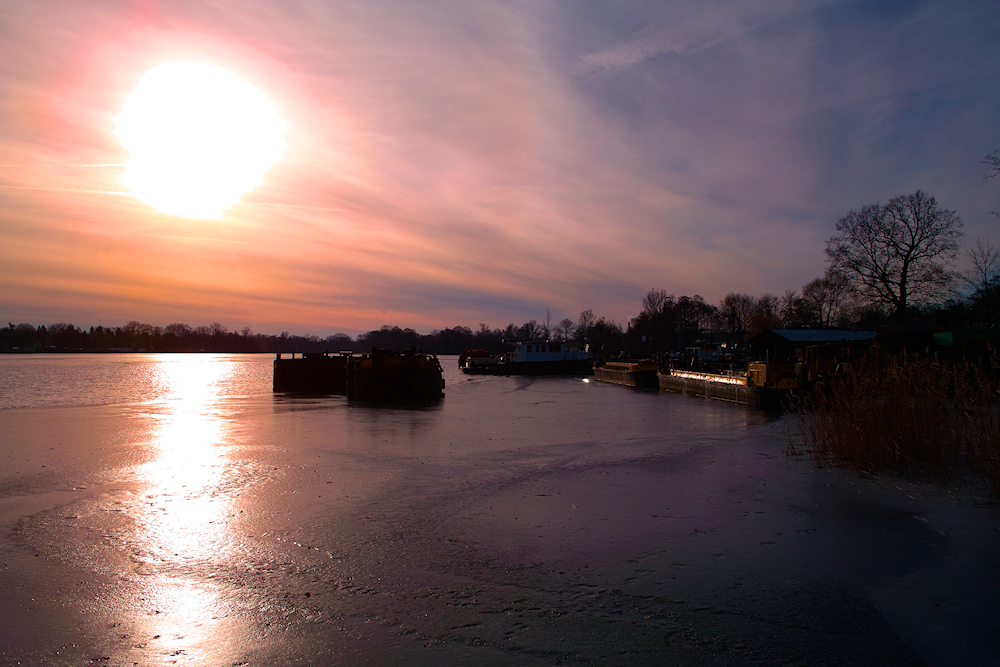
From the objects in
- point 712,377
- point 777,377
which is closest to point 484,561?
point 777,377

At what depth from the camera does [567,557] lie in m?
6.08

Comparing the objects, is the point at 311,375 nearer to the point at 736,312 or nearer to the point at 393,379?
the point at 393,379

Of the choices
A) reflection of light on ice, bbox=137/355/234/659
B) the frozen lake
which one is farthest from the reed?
reflection of light on ice, bbox=137/355/234/659

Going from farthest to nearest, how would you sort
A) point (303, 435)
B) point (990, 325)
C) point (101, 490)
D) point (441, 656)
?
point (990, 325) < point (303, 435) < point (101, 490) < point (441, 656)

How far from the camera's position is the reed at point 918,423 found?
9.26 m

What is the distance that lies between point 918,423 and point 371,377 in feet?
79.3

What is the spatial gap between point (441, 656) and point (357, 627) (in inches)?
30.1

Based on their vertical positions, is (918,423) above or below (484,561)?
above

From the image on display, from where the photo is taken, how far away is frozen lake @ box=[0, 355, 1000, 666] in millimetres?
4250

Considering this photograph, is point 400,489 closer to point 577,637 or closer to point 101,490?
point 101,490

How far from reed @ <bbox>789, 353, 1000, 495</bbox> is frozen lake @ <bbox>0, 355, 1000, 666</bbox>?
70 cm

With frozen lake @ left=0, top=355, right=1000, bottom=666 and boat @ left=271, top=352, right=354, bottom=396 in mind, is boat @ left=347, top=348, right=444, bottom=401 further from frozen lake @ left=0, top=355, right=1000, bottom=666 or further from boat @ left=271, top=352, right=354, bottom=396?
frozen lake @ left=0, top=355, right=1000, bottom=666

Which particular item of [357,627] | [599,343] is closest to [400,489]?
[357,627]

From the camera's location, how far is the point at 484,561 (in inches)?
235
